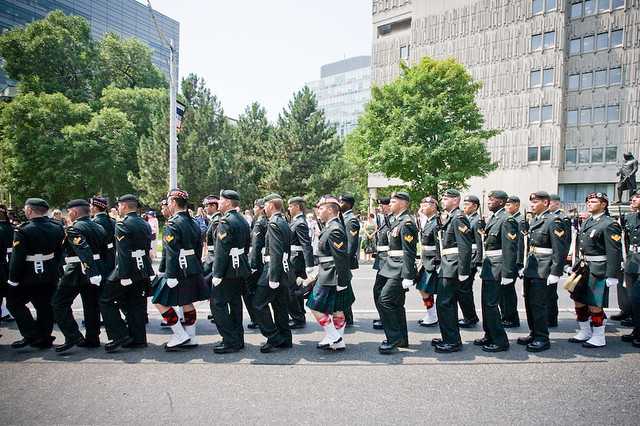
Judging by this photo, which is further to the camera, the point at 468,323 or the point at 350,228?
the point at 350,228

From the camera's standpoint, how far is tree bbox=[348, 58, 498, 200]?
1054 inches

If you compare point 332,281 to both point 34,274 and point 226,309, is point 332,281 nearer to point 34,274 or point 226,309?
point 226,309

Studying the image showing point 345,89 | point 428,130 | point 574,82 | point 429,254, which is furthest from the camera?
point 345,89

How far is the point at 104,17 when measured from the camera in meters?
Answer: 75.8

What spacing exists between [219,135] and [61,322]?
27027mm

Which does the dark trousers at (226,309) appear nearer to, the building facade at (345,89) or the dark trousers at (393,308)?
the dark trousers at (393,308)

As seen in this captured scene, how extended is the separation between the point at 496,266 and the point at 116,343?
5307mm

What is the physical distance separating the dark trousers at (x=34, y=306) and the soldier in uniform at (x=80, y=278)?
1.41 ft

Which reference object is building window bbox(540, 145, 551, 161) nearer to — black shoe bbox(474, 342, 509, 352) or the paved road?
the paved road

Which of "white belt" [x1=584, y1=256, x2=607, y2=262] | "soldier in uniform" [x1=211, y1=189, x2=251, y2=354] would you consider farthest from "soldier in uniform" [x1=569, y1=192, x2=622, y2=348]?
"soldier in uniform" [x1=211, y1=189, x2=251, y2=354]

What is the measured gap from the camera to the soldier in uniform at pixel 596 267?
5.83m

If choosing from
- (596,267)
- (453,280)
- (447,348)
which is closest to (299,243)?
(453,280)

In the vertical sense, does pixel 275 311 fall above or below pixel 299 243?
below

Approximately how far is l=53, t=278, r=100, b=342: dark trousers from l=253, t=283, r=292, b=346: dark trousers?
2.28 meters
